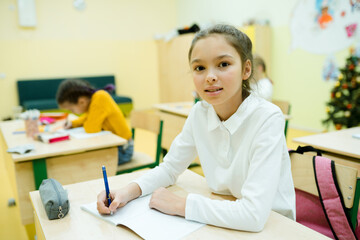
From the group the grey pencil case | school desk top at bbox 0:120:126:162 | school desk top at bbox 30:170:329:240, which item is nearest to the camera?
school desk top at bbox 30:170:329:240

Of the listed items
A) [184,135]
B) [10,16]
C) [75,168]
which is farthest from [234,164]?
[10,16]

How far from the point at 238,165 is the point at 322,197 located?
32cm

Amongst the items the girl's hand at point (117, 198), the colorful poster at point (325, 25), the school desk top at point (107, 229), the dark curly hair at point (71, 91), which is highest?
the colorful poster at point (325, 25)

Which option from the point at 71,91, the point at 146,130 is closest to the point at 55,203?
the point at 146,130

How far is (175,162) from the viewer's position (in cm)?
110

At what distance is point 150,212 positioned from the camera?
0.89 m

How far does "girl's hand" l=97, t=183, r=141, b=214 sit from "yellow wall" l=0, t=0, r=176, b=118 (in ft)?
19.0

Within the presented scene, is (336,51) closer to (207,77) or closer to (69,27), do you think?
(207,77)

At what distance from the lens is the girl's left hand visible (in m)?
0.85

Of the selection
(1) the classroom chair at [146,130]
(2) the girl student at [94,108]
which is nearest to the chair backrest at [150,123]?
(1) the classroom chair at [146,130]

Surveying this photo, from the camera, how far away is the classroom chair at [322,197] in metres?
0.99

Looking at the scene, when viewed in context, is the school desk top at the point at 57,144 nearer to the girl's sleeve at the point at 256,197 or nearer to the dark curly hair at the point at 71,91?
the dark curly hair at the point at 71,91

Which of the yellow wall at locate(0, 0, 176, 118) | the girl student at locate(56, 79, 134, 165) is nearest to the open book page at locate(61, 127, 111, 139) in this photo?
the girl student at locate(56, 79, 134, 165)

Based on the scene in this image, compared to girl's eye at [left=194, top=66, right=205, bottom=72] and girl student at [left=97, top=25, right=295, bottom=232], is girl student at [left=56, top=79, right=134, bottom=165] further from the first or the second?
girl's eye at [left=194, top=66, right=205, bottom=72]
